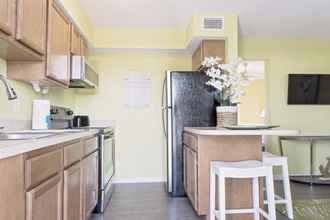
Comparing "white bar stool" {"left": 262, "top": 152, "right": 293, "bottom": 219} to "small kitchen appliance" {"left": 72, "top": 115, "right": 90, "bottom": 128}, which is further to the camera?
"small kitchen appliance" {"left": 72, "top": 115, "right": 90, "bottom": 128}

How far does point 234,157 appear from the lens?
276 centimetres

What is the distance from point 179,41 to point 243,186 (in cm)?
262

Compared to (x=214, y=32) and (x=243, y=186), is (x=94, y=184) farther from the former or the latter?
(x=214, y=32)

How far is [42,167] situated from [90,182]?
1328mm

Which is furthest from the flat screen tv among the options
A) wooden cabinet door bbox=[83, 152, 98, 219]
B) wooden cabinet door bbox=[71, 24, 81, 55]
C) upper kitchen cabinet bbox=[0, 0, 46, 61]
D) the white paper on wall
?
upper kitchen cabinet bbox=[0, 0, 46, 61]

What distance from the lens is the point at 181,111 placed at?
3867mm

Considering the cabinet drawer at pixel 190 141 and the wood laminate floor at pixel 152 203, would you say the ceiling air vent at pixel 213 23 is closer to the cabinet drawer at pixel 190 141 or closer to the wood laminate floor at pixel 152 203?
the cabinet drawer at pixel 190 141

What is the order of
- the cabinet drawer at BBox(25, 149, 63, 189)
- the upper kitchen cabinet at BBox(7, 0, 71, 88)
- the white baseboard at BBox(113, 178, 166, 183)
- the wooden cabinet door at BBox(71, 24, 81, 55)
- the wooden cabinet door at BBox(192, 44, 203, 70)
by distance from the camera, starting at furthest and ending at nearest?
1. the white baseboard at BBox(113, 178, 166, 183)
2. the wooden cabinet door at BBox(192, 44, 203, 70)
3. the wooden cabinet door at BBox(71, 24, 81, 55)
4. the upper kitchen cabinet at BBox(7, 0, 71, 88)
5. the cabinet drawer at BBox(25, 149, 63, 189)

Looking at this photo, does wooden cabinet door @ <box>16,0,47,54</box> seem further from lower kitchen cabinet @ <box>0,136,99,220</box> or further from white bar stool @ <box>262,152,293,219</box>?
white bar stool @ <box>262,152,293,219</box>

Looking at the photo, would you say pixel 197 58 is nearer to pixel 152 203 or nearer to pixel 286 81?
pixel 286 81

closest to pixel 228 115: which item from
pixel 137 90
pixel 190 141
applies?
pixel 190 141

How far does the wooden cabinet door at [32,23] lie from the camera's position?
1960mm

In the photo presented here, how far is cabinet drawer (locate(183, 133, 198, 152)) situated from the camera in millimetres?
2934

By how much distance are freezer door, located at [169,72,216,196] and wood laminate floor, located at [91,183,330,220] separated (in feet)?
1.06
